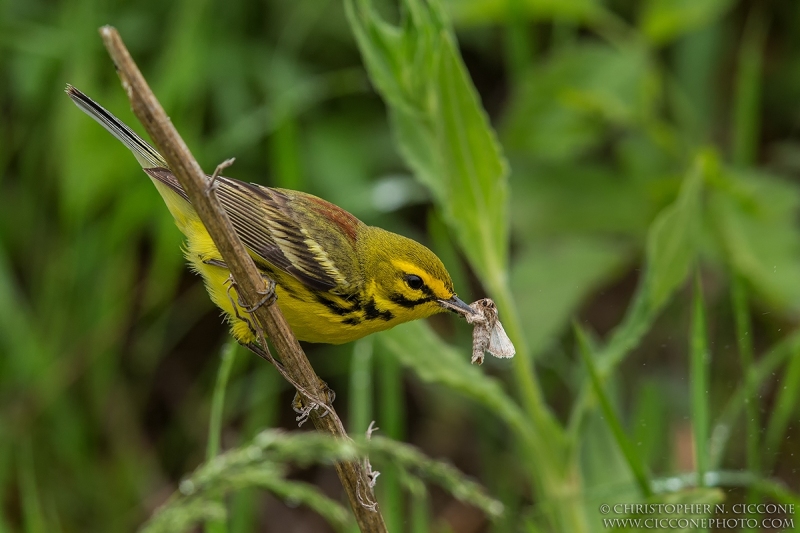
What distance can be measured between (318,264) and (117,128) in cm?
59

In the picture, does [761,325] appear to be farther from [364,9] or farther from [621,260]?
[364,9]

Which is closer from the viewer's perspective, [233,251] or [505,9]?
[233,251]

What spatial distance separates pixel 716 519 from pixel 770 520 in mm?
150

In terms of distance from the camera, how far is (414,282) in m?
2.01

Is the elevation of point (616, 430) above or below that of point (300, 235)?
below

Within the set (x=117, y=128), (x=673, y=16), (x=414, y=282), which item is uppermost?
(x=117, y=128)

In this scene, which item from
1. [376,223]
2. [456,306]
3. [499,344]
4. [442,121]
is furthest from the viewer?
[376,223]

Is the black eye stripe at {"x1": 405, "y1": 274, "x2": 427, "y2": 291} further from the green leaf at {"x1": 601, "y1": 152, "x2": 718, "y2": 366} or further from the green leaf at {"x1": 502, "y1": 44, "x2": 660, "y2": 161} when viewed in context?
the green leaf at {"x1": 502, "y1": 44, "x2": 660, "y2": 161}

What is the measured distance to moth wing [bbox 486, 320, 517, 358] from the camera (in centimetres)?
157

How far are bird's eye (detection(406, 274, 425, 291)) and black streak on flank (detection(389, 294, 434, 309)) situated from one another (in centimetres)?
3

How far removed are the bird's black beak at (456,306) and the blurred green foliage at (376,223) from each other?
4.17ft

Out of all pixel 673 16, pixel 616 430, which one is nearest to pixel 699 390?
pixel 616 430

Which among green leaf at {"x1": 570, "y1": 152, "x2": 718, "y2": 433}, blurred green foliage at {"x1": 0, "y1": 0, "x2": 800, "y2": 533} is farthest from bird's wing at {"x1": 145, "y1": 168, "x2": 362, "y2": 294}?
blurred green foliage at {"x1": 0, "y1": 0, "x2": 800, "y2": 533}

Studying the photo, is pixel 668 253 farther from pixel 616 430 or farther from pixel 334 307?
pixel 334 307
